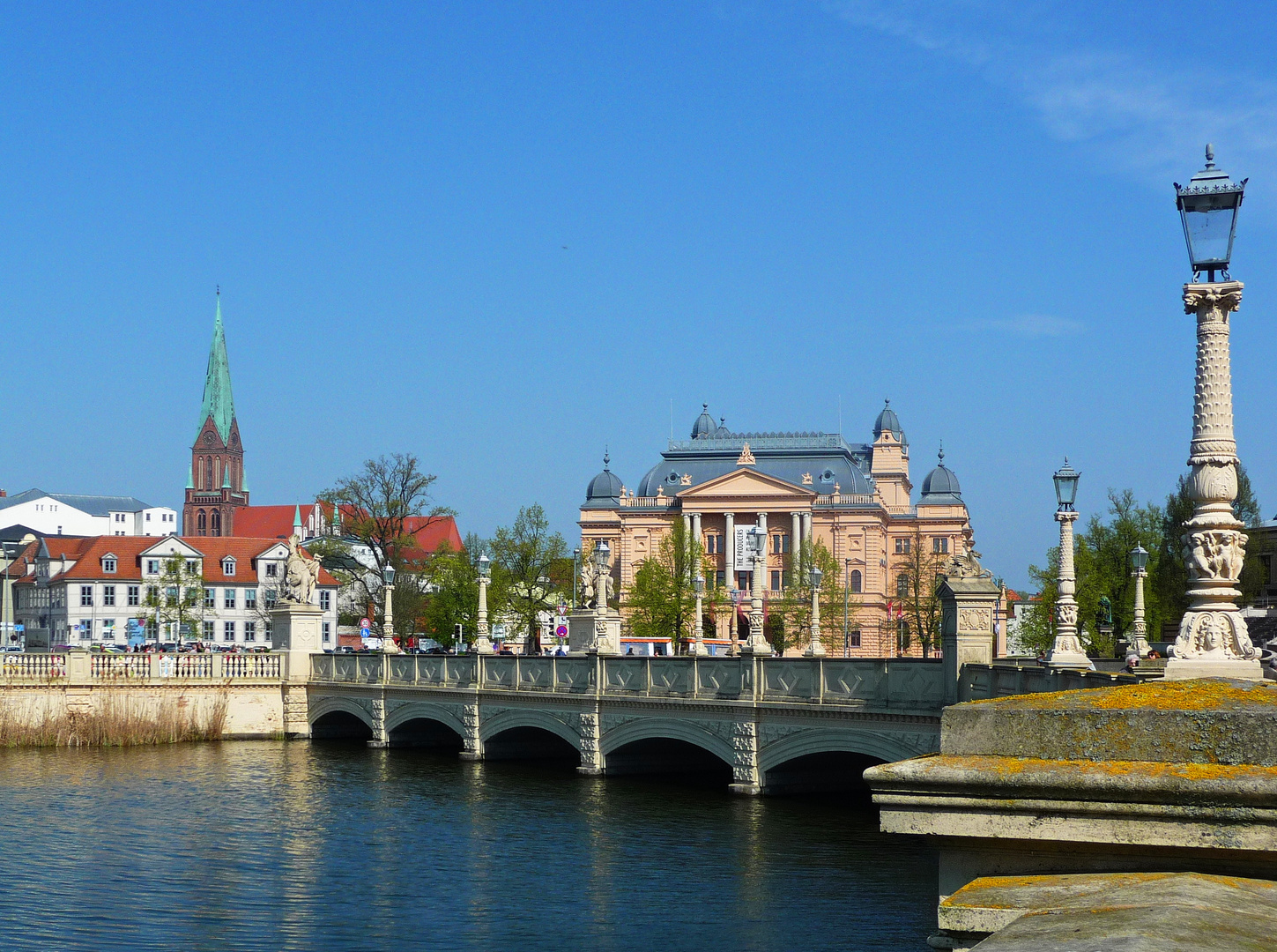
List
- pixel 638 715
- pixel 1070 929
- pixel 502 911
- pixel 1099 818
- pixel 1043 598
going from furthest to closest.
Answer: pixel 1043 598
pixel 638 715
pixel 502 911
pixel 1099 818
pixel 1070 929

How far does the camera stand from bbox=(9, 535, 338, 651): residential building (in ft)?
352

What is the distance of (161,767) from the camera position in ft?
138

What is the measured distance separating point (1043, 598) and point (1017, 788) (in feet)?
222

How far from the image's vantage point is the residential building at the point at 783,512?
378 ft

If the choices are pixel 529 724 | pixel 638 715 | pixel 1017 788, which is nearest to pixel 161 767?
pixel 529 724

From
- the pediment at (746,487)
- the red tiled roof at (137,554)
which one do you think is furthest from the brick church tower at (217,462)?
the pediment at (746,487)

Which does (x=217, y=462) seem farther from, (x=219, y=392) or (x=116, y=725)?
(x=116, y=725)

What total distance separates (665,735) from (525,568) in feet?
134

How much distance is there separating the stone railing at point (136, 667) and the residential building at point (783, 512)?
59247mm

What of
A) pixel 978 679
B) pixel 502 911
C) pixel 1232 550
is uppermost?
pixel 1232 550

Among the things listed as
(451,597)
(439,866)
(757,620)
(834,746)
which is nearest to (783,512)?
(451,597)

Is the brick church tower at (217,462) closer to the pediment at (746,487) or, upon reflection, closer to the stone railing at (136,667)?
the pediment at (746,487)

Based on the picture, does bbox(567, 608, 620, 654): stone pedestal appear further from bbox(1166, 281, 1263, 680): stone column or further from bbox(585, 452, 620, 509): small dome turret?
bbox(585, 452, 620, 509): small dome turret

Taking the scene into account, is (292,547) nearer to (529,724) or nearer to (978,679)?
(529,724)
